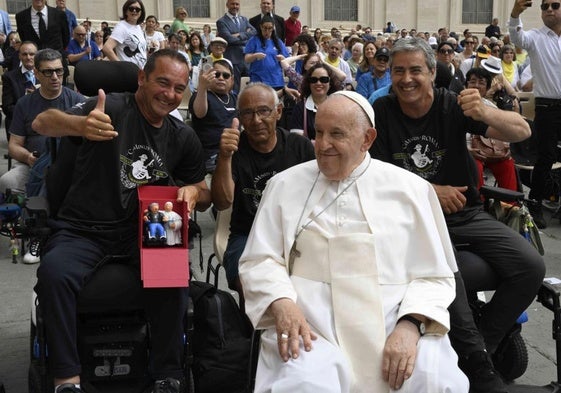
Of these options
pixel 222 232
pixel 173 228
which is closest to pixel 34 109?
pixel 222 232

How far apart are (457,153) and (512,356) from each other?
1.15m

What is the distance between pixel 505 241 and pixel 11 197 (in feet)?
10.5

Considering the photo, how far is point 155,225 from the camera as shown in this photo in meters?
3.77

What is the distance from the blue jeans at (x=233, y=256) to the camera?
4.34 metres

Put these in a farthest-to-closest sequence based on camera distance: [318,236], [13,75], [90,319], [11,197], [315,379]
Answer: [13,75] → [11,197] → [90,319] → [318,236] → [315,379]

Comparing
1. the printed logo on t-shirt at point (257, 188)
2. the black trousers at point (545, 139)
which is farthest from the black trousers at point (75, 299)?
the black trousers at point (545, 139)

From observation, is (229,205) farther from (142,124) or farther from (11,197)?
(11,197)

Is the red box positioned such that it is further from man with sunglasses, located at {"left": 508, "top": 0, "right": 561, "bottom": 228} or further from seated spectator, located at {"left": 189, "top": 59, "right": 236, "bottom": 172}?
man with sunglasses, located at {"left": 508, "top": 0, "right": 561, "bottom": 228}

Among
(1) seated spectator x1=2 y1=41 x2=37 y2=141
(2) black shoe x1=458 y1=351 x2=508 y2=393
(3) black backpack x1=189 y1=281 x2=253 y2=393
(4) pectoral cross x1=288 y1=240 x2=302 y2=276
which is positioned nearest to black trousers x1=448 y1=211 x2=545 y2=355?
(2) black shoe x1=458 y1=351 x2=508 y2=393

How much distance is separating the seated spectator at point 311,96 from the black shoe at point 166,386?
3763 mm

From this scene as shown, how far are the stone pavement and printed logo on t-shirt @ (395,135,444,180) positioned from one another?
4.23 ft

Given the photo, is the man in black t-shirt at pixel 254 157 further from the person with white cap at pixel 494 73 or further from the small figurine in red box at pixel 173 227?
the person with white cap at pixel 494 73

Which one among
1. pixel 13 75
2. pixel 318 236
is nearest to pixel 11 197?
pixel 318 236

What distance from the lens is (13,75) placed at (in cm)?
952
